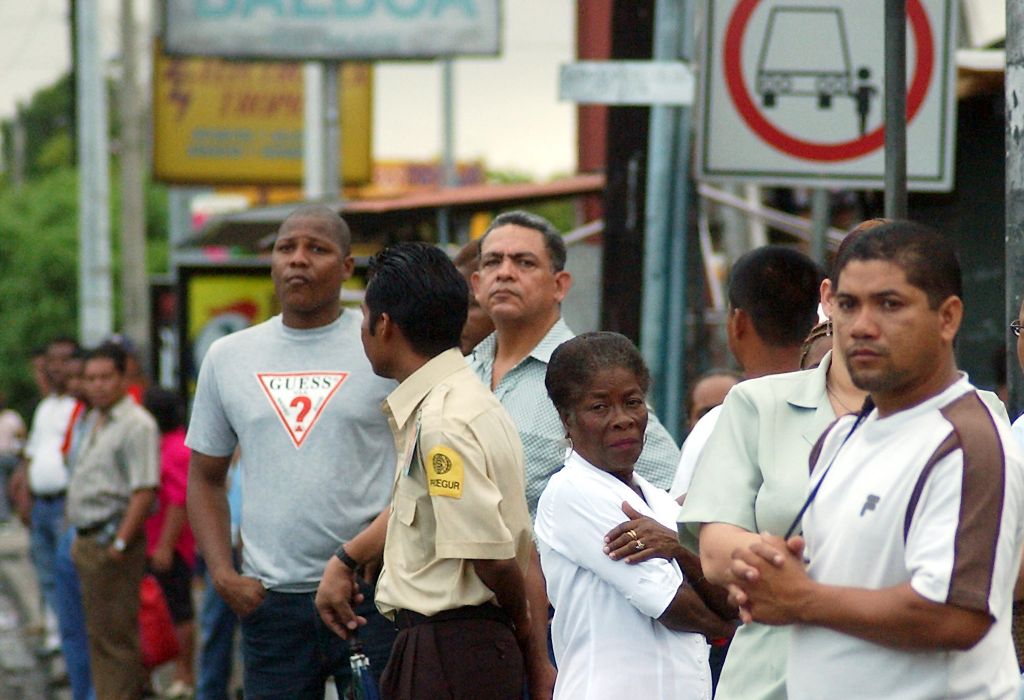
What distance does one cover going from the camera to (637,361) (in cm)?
408

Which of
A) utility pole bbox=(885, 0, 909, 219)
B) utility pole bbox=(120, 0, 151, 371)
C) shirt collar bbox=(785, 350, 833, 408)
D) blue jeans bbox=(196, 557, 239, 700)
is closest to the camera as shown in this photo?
shirt collar bbox=(785, 350, 833, 408)

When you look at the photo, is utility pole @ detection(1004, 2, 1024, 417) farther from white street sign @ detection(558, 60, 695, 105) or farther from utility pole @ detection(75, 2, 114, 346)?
utility pole @ detection(75, 2, 114, 346)

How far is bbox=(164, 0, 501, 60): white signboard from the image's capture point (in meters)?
17.6

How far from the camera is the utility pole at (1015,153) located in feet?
12.6

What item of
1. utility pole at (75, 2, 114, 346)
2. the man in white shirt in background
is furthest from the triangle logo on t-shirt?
utility pole at (75, 2, 114, 346)

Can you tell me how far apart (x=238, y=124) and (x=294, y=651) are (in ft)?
60.9

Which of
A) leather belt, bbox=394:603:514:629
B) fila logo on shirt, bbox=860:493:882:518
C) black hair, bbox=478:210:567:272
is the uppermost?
black hair, bbox=478:210:567:272

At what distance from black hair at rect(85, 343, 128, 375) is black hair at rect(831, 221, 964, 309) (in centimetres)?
691

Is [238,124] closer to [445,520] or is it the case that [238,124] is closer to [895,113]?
[895,113]

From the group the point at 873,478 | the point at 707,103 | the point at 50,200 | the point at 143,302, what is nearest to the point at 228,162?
the point at 143,302

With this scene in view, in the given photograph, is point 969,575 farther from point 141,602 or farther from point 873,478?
point 141,602

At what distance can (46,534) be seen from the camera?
11641mm

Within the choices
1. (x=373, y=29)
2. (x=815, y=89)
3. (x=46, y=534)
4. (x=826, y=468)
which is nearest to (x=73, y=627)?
(x=46, y=534)

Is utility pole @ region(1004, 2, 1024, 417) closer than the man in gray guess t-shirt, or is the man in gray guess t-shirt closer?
Result: utility pole @ region(1004, 2, 1024, 417)
